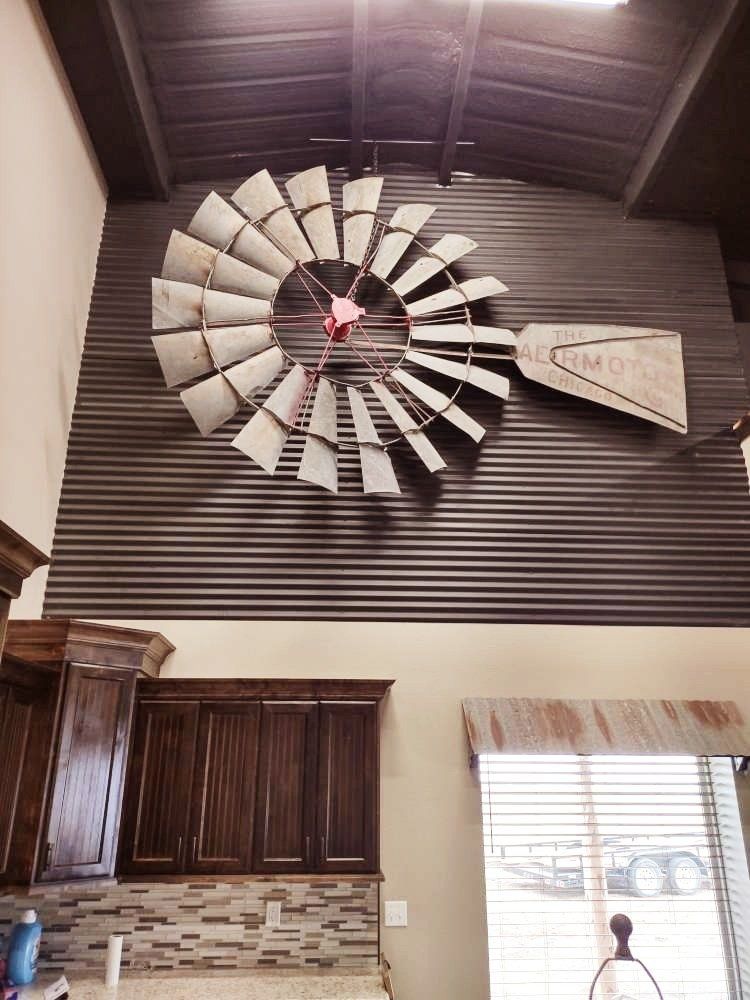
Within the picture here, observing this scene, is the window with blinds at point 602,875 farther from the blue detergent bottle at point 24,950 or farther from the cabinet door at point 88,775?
the blue detergent bottle at point 24,950

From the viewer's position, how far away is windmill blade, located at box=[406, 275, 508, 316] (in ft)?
13.8

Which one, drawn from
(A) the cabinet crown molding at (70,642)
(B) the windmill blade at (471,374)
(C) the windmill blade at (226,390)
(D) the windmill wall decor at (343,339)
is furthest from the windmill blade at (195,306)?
(A) the cabinet crown molding at (70,642)

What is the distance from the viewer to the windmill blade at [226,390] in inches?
154

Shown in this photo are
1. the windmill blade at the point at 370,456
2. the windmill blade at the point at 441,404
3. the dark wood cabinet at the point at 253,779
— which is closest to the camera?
the dark wood cabinet at the point at 253,779

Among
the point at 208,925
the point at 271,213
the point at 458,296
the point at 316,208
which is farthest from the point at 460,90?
the point at 208,925

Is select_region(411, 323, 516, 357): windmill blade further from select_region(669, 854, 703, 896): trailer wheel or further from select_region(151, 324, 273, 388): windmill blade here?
select_region(669, 854, 703, 896): trailer wheel

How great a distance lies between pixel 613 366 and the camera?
425 centimetres

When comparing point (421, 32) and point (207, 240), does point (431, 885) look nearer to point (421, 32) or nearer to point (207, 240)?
point (207, 240)

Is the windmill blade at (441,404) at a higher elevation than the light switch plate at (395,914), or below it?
higher

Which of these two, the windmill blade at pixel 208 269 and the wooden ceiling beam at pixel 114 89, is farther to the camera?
the windmill blade at pixel 208 269

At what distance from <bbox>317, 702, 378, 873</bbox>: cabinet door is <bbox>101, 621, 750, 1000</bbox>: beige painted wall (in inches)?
9.0

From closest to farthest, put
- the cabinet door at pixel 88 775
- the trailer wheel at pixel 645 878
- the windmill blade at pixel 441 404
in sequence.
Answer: the cabinet door at pixel 88 775 < the trailer wheel at pixel 645 878 < the windmill blade at pixel 441 404

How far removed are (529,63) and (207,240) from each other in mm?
1932

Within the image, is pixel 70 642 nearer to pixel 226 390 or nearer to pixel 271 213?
pixel 226 390
